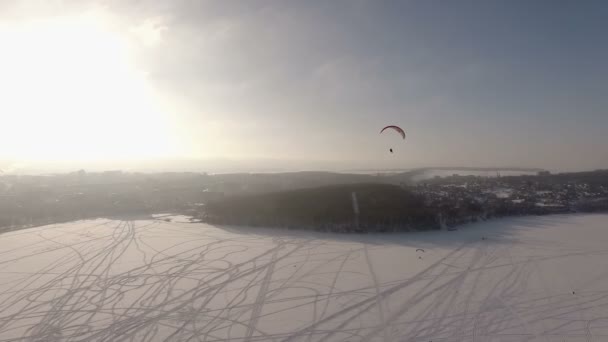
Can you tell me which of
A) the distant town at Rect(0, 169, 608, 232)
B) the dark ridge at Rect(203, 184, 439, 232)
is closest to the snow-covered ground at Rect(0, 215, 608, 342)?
the dark ridge at Rect(203, 184, 439, 232)

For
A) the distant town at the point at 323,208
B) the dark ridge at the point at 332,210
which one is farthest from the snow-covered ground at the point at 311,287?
the distant town at the point at 323,208

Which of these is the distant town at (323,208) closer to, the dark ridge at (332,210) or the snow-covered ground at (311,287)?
the dark ridge at (332,210)

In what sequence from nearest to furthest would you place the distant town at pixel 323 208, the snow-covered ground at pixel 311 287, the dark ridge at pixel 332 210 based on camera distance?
the snow-covered ground at pixel 311 287
the dark ridge at pixel 332 210
the distant town at pixel 323 208

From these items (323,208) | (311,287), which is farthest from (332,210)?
(311,287)

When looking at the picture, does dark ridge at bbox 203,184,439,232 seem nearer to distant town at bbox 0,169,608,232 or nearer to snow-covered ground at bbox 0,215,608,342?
distant town at bbox 0,169,608,232

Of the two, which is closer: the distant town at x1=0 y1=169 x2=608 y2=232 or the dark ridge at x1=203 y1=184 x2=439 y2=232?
the dark ridge at x1=203 y1=184 x2=439 y2=232

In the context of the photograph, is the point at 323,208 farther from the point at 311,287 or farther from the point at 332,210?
the point at 311,287

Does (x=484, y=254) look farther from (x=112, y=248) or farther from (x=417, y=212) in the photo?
(x=112, y=248)

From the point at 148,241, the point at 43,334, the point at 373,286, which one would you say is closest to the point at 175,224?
the point at 148,241
